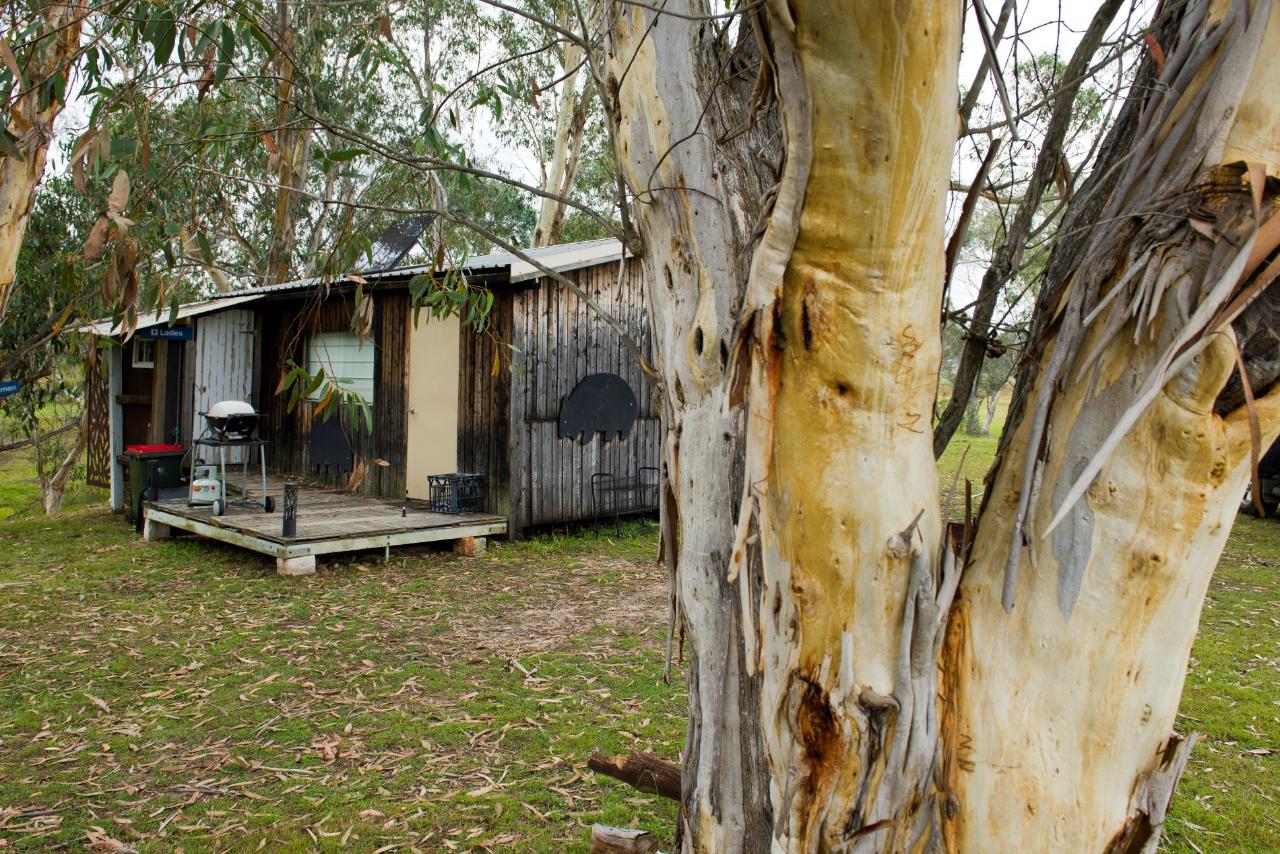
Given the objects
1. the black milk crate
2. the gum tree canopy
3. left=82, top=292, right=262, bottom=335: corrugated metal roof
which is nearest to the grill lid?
the black milk crate

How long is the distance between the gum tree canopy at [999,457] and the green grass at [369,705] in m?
2.77

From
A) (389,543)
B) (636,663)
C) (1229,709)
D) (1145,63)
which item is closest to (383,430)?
(389,543)

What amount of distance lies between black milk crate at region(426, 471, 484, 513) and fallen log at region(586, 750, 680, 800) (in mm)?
7535

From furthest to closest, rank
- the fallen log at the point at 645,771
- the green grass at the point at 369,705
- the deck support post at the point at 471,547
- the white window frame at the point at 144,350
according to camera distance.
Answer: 1. the white window frame at the point at 144,350
2. the deck support post at the point at 471,547
3. the green grass at the point at 369,705
4. the fallen log at the point at 645,771

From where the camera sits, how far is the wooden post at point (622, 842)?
314 centimetres

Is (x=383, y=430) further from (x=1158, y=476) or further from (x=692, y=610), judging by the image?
(x=1158, y=476)

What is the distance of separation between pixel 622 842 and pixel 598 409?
8633 millimetres

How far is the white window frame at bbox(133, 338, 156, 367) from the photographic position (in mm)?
13867

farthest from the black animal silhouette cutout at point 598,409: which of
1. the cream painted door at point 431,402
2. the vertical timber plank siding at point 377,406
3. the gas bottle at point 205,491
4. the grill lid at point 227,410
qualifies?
the gas bottle at point 205,491

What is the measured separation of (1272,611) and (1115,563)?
866 centimetres

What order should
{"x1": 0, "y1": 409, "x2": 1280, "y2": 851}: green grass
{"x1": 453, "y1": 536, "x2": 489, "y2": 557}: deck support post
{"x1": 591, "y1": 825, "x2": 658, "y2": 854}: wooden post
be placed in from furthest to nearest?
{"x1": 453, "y1": 536, "x2": 489, "y2": 557}: deck support post
{"x1": 0, "y1": 409, "x2": 1280, "y2": 851}: green grass
{"x1": 591, "y1": 825, "x2": 658, "y2": 854}: wooden post

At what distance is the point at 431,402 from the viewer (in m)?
11.7

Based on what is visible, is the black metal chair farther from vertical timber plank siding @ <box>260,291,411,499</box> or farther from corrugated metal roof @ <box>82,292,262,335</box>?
corrugated metal roof @ <box>82,292,262,335</box>

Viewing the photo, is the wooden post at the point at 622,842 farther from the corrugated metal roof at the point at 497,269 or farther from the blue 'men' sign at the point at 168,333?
the blue 'men' sign at the point at 168,333
